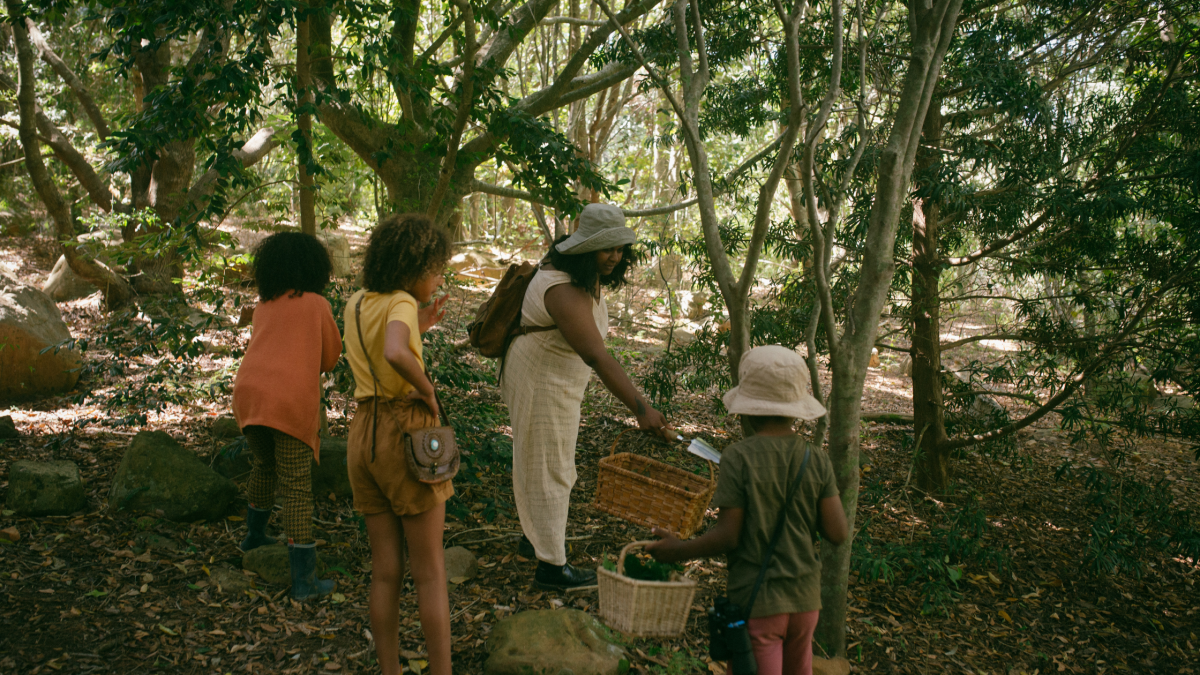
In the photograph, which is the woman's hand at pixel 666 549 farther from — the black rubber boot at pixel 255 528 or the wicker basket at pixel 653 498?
the black rubber boot at pixel 255 528

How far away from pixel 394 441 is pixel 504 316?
1067mm

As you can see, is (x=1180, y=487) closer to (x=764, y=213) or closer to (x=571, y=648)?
(x=764, y=213)

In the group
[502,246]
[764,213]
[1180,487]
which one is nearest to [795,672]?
[764,213]

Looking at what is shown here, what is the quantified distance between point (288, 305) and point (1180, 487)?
7.60m

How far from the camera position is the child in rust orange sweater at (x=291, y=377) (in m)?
3.14

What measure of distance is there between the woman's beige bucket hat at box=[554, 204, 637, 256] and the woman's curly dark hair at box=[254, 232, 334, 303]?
115 cm

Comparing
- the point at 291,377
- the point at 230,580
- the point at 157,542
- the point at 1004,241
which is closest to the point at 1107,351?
the point at 1004,241

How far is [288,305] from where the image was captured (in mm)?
3184

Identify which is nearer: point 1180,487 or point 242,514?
point 242,514

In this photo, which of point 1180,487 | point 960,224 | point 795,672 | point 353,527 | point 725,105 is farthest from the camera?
point 1180,487

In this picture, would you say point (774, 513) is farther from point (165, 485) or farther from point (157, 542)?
point (165, 485)

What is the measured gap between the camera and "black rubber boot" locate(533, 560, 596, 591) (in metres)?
3.37

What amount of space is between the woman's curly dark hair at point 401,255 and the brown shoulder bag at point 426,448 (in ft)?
0.50

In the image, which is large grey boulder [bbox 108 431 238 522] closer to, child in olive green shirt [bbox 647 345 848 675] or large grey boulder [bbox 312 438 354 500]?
large grey boulder [bbox 312 438 354 500]
